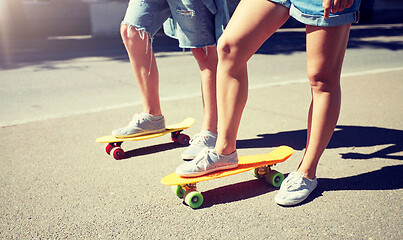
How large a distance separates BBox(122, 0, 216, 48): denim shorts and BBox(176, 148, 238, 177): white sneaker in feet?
3.24

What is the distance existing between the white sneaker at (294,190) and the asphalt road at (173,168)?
0.06 metres

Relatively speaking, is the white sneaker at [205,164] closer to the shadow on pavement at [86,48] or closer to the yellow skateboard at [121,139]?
the yellow skateboard at [121,139]

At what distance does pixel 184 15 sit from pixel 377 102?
3159 mm

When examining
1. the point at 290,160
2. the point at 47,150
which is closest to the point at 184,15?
the point at 290,160

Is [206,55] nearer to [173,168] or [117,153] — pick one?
[173,168]

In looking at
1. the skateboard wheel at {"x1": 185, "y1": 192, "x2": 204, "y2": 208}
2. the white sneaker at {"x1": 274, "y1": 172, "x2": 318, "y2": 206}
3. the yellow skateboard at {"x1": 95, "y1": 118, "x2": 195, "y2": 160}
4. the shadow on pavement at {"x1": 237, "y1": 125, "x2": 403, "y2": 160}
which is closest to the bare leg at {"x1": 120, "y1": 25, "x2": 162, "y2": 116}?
the yellow skateboard at {"x1": 95, "y1": 118, "x2": 195, "y2": 160}

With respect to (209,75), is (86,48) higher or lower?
lower

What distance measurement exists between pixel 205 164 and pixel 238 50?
2.48 feet

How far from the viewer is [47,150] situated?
3516 mm

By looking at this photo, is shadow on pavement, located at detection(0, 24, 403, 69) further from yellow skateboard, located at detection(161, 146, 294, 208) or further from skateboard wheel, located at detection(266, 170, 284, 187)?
skateboard wheel, located at detection(266, 170, 284, 187)

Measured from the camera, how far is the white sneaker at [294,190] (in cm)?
245

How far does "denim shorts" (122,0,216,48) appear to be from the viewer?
3.01 m

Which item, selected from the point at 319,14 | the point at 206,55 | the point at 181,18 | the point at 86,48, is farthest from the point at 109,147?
the point at 86,48

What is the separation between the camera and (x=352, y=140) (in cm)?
367
